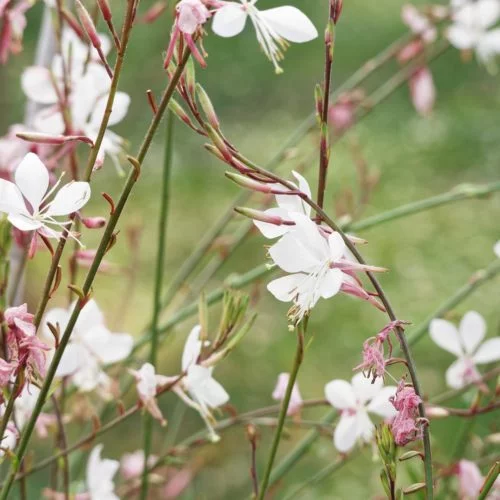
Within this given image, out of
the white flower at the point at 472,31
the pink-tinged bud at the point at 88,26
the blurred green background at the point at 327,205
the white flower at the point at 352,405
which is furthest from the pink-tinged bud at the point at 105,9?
the blurred green background at the point at 327,205

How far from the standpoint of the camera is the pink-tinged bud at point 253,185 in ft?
1.56

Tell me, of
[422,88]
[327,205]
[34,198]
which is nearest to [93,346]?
[34,198]

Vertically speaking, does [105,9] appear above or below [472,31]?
below

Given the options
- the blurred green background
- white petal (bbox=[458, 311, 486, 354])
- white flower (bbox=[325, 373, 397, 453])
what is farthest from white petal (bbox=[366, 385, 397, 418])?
the blurred green background

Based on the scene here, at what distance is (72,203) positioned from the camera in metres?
0.50

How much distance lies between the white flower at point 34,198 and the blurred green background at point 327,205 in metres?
1.15

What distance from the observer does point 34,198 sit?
0.52 meters

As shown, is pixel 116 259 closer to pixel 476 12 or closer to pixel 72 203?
pixel 476 12

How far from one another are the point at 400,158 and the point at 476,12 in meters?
2.78

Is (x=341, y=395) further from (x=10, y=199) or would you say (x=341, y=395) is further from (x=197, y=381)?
(x=10, y=199)

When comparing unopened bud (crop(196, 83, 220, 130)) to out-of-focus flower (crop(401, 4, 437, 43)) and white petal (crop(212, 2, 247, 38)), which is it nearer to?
white petal (crop(212, 2, 247, 38))

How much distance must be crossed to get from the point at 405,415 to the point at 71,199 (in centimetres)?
20

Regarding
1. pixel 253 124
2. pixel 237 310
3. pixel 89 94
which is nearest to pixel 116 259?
pixel 253 124

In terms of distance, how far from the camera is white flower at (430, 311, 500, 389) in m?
0.78
